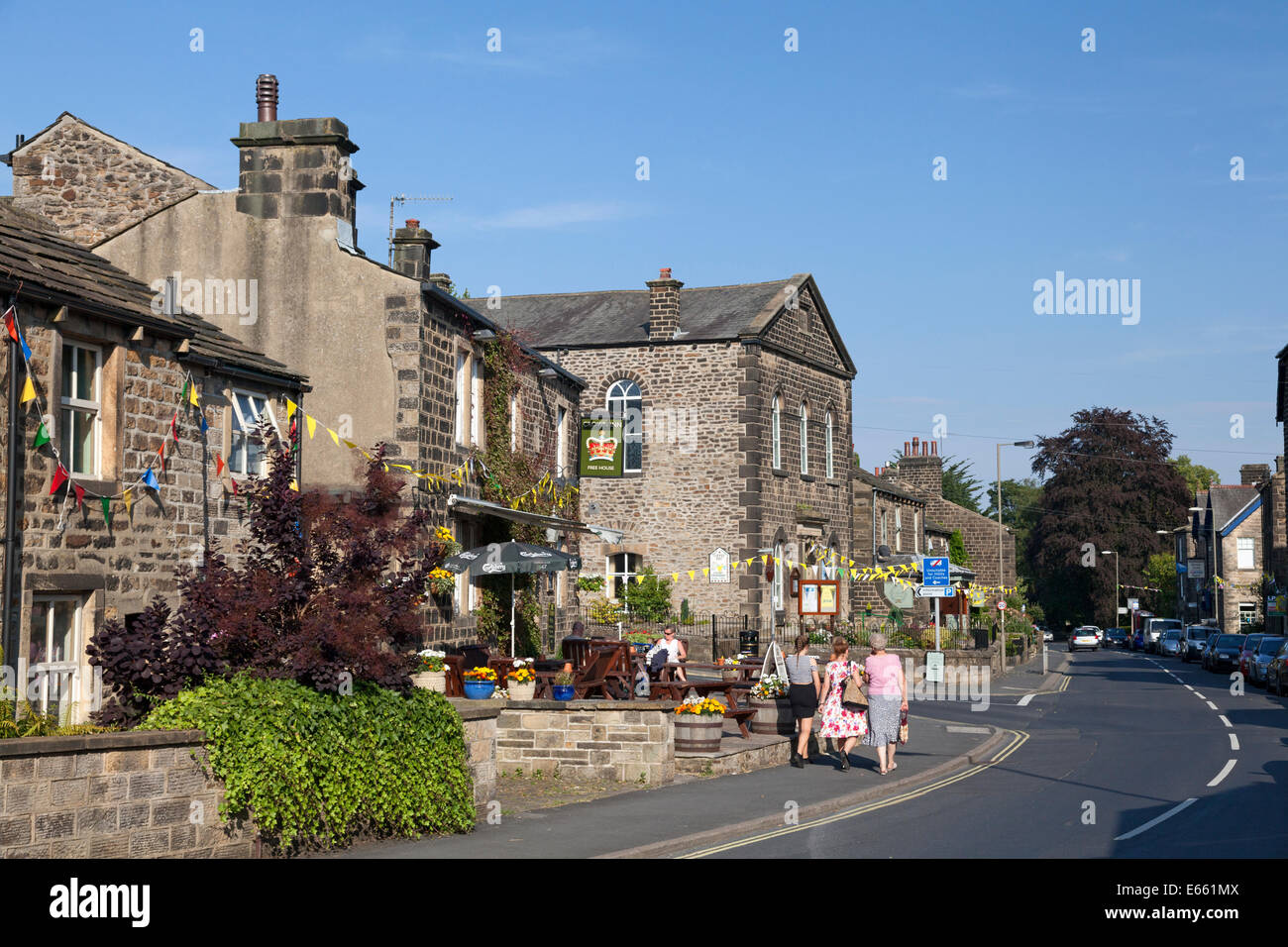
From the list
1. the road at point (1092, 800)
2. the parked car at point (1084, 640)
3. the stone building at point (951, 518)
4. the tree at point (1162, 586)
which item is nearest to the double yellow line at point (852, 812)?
the road at point (1092, 800)

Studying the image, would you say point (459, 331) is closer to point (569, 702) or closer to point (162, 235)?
point (162, 235)

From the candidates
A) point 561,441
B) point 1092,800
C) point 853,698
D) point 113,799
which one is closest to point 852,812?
point 1092,800

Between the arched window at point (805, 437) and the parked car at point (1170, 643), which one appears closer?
the arched window at point (805, 437)

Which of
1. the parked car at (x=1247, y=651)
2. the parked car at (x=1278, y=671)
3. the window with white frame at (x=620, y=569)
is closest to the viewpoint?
the parked car at (x=1278, y=671)

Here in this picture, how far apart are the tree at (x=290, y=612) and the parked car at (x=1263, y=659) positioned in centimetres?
3120

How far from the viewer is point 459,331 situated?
22000 mm

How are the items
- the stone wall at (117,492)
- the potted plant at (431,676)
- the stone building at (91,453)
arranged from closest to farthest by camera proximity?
the stone building at (91,453), the stone wall at (117,492), the potted plant at (431,676)

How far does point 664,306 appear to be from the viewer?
124 ft

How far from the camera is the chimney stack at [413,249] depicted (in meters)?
23.2

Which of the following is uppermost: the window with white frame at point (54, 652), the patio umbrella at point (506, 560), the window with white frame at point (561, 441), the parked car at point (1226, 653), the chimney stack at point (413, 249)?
the chimney stack at point (413, 249)

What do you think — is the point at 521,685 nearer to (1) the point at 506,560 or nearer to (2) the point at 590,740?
(2) the point at 590,740

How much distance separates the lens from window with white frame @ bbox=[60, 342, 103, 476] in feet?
44.2

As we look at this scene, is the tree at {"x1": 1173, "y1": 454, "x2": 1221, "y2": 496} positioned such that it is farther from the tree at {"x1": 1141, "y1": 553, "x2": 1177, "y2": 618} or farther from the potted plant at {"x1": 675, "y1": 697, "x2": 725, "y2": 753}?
the potted plant at {"x1": 675, "y1": 697, "x2": 725, "y2": 753}

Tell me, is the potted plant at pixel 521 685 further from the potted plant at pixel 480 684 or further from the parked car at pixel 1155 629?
the parked car at pixel 1155 629
